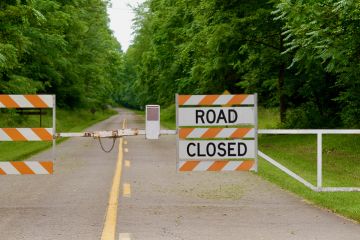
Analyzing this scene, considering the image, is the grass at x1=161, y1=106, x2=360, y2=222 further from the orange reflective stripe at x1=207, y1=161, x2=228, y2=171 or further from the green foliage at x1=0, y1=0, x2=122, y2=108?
the green foliage at x1=0, y1=0, x2=122, y2=108

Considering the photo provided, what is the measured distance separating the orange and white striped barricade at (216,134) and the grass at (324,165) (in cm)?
173

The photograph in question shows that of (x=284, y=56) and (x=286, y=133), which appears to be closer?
(x=286, y=133)

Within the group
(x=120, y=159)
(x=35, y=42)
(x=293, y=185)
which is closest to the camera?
(x=293, y=185)

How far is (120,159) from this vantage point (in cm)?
1892

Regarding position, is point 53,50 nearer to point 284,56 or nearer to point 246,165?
point 284,56

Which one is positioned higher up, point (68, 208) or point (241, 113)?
point (241, 113)

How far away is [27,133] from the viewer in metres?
9.43

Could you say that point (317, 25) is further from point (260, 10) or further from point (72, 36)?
point (72, 36)

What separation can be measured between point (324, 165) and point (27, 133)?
33.7 feet

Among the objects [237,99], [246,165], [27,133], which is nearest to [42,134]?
[27,133]

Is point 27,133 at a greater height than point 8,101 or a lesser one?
lesser

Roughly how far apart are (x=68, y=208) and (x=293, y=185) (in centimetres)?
514

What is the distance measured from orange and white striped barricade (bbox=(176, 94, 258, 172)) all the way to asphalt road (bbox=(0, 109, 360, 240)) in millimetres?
751

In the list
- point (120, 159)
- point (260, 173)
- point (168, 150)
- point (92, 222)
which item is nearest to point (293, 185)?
point (260, 173)
